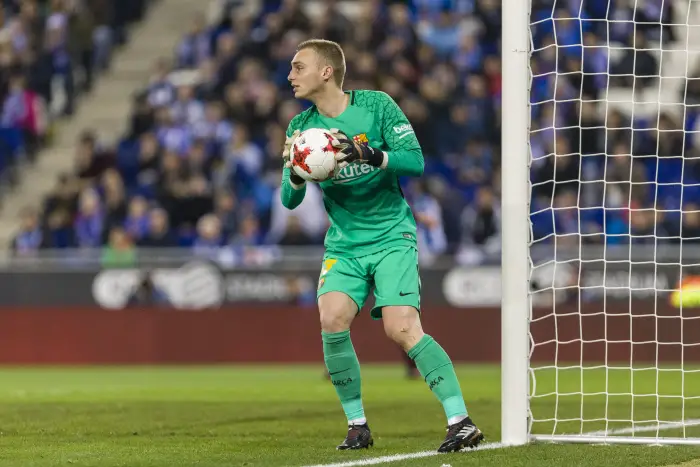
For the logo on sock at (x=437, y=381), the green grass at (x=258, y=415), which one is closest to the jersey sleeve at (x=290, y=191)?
the logo on sock at (x=437, y=381)

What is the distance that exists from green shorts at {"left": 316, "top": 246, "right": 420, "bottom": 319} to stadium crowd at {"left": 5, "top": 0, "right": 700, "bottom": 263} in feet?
31.2

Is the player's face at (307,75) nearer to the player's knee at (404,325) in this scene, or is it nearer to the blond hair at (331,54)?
the blond hair at (331,54)

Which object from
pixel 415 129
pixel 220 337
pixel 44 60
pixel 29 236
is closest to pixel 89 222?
pixel 29 236

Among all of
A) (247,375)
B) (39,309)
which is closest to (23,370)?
(39,309)

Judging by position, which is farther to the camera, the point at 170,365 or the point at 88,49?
the point at 88,49

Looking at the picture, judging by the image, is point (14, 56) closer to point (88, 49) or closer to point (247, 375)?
point (88, 49)

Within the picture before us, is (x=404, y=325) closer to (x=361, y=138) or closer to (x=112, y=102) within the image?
(x=361, y=138)

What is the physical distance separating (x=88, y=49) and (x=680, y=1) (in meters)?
10.3

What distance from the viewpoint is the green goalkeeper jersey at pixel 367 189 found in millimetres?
7719

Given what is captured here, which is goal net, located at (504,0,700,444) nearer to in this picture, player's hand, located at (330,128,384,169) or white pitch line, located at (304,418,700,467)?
white pitch line, located at (304,418,700,467)

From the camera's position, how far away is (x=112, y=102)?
79.3 feet

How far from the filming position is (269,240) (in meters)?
18.5

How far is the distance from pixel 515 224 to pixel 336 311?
3.62 feet

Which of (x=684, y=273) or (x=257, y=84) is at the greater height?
(x=257, y=84)
